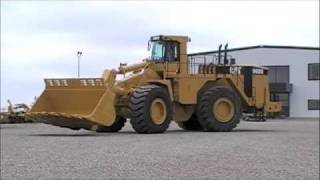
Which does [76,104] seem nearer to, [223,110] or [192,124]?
[192,124]

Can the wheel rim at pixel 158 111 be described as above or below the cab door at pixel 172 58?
below

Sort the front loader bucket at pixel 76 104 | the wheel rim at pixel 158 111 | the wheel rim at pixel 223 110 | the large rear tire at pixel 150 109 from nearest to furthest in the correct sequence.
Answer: the front loader bucket at pixel 76 104
the large rear tire at pixel 150 109
the wheel rim at pixel 158 111
the wheel rim at pixel 223 110

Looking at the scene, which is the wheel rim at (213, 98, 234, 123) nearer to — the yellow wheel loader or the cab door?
the yellow wheel loader

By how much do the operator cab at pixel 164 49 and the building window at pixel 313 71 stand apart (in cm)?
4599

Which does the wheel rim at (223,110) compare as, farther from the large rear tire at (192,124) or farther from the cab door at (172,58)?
the cab door at (172,58)

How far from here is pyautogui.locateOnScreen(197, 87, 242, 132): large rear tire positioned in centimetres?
2658

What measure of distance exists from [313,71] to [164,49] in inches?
1838

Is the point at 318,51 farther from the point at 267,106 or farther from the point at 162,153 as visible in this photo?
the point at 162,153

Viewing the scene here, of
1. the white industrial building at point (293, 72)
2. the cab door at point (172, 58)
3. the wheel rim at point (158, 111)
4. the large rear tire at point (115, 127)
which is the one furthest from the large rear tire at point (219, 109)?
the white industrial building at point (293, 72)

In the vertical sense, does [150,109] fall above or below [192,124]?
above

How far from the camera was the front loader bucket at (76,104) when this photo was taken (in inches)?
897

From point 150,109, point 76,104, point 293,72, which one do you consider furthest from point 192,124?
point 293,72

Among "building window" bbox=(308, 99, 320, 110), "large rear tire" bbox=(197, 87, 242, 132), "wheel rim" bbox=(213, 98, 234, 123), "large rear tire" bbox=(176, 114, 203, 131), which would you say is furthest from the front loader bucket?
"building window" bbox=(308, 99, 320, 110)

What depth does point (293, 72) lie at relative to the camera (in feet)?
233
